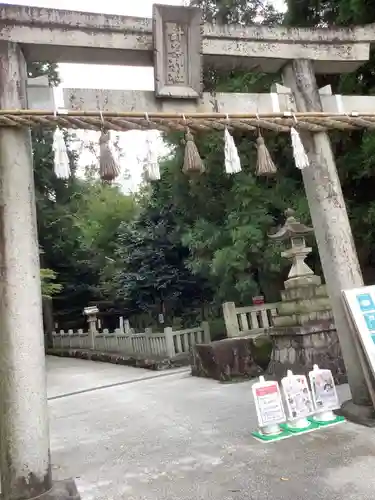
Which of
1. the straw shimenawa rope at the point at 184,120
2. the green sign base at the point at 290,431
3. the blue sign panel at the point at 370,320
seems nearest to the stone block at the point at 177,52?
the straw shimenawa rope at the point at 184,120

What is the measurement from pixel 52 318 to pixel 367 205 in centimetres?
1775

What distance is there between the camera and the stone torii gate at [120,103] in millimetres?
3189

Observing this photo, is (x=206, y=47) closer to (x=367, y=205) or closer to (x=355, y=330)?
(x=355, y=330)

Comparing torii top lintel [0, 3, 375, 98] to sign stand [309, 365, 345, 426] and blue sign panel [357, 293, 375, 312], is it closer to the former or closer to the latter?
blue sign panel [357, 293, 375, 312]

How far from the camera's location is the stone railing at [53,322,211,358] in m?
11.7

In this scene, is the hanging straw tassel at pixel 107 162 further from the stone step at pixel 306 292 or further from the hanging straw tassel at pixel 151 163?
the stone step at pixel 306 292

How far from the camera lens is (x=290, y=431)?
13.5 feet

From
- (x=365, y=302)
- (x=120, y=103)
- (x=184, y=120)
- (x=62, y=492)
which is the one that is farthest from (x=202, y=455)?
(x=120, y=103)

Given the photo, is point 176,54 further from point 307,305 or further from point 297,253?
point 307,305

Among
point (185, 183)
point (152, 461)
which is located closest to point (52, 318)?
point (185, 183)

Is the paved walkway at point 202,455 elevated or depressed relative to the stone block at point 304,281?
depressed

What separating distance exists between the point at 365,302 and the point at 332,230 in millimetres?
772

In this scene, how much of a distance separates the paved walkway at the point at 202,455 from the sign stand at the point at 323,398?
17 centimetres

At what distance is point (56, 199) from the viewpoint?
67.3ft
